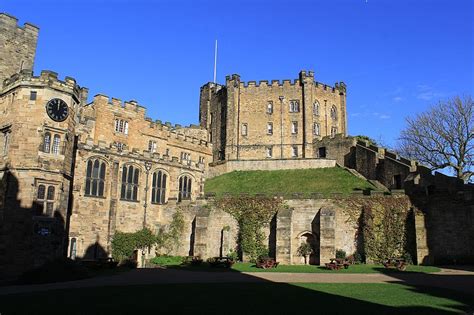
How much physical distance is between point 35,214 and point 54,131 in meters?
Answer: 5.17

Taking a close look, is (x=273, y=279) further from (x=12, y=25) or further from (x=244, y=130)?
(x=244, y=130)

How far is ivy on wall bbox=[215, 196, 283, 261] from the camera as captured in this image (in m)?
31.7

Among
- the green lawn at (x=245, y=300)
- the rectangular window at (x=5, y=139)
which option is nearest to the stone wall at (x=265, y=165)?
the rectangular window at (x=5, y=139)

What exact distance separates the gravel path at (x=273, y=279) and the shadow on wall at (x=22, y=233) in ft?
12.3

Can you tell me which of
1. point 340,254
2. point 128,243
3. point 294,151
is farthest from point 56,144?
point 294,151

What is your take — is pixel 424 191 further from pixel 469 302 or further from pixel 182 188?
pixel 182 188

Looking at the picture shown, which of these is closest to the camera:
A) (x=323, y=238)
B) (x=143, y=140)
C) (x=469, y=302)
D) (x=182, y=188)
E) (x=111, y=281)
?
(x=469, y=302)

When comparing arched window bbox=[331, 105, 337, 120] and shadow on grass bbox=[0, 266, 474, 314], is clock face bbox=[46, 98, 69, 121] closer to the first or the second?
shadow on grass bbox=[0, 266, 474, 314]

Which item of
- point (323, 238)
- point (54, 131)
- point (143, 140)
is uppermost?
point (143, 140)

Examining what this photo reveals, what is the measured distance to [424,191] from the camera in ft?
100

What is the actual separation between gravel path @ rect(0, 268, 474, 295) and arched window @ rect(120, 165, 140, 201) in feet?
32.4

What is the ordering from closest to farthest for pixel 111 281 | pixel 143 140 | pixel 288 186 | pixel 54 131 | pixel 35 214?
pixel 111 281 → pixel 35 214 → pixel 54 131 → pixel 288 186 → pixel 143 140

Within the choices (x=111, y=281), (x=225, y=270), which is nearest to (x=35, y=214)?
(x=111, y=281)

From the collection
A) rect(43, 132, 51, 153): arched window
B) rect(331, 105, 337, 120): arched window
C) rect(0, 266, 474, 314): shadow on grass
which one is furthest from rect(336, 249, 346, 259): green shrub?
rect(331, 105, 337, 120): arched window
